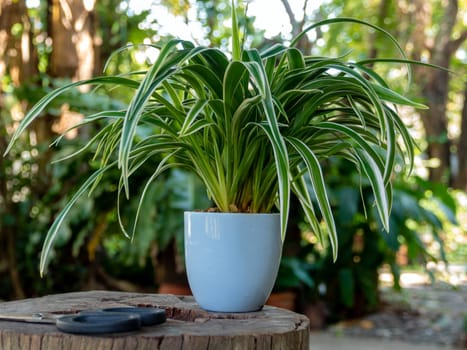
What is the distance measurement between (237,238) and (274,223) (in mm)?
86

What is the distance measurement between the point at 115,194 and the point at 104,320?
2.78 m

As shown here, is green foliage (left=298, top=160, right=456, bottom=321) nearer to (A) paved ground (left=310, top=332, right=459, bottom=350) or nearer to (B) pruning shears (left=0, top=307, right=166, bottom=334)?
(A) paved ground (left=310, top=332, right=459, bottom=350)

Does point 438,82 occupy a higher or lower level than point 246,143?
higher

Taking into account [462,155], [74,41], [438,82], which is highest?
[438,82]

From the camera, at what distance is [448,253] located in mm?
8789

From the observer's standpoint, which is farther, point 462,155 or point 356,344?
point 462,155

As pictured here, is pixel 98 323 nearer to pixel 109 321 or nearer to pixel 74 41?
pixel 109 321

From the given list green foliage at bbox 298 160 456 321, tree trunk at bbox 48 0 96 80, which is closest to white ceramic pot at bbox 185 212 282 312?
green foliage at bbox 298 160 456 321

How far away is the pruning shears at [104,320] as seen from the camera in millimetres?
1086

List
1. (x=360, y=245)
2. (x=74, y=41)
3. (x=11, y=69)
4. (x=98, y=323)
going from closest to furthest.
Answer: (x=98, y=323) → (x=74, y=41) → (x=360, y=245) → (x=11, y=69)

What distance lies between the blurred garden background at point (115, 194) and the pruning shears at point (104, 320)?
2.15 metres

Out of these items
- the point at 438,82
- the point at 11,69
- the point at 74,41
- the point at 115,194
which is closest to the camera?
the point at 115,194

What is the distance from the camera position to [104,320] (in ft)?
3.69

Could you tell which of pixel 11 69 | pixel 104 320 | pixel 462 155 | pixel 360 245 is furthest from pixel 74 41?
pixel 462 155
